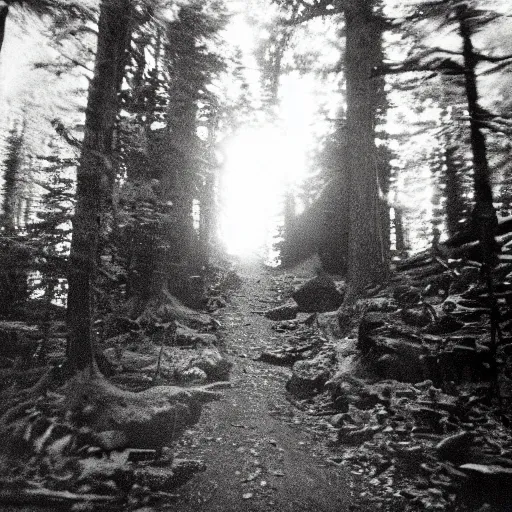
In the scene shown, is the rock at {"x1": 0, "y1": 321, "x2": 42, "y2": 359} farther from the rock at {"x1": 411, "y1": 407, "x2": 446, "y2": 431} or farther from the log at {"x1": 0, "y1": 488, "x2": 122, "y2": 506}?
the rock at {"x1": 411, "y1": 407, "x2": 446, "y2": 431}

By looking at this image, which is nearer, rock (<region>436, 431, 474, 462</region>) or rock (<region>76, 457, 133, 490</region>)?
rock (<region>76, 457, 133, 490</region>)

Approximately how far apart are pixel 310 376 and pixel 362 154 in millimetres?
5906

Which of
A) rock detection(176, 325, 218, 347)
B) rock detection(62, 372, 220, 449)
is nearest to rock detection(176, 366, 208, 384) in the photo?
rock detection(62, 372, 220, 449)

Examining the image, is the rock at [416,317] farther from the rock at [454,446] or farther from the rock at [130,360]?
the rock at [130,360]

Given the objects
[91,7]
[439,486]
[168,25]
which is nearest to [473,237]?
[439,486]

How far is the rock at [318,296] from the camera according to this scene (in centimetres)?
1215

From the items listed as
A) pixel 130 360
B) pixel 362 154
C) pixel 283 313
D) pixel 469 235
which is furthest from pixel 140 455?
pixel 362 154

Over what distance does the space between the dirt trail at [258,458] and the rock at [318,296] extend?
4.73 m

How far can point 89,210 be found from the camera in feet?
17.5

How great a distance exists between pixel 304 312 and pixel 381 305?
15.7 feet

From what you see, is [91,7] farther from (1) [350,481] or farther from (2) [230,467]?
(1) [350,481]

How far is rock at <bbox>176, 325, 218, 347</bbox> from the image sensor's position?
8633 mm

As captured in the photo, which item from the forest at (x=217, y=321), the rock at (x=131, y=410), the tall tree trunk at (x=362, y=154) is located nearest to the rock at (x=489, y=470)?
the forest at (x=217, y=321)

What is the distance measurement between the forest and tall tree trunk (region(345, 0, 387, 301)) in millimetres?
53
